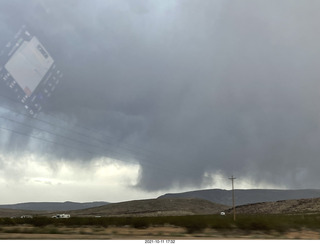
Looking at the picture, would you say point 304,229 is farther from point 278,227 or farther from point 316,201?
point 316,201

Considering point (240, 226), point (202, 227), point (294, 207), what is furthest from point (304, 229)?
point (294, 207)

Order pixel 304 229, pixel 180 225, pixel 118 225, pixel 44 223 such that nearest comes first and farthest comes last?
1. pixel 304 229
2. pixel 180 225
3. pixel 118 225
4. pixel 44 223

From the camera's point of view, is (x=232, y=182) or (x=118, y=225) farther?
(x=232, y=182)

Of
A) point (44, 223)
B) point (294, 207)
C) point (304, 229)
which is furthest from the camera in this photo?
point (294, 207)

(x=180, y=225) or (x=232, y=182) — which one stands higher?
(x=232, y=182)

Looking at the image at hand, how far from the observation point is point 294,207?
16312 centimetres

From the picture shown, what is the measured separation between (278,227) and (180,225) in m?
13.1
